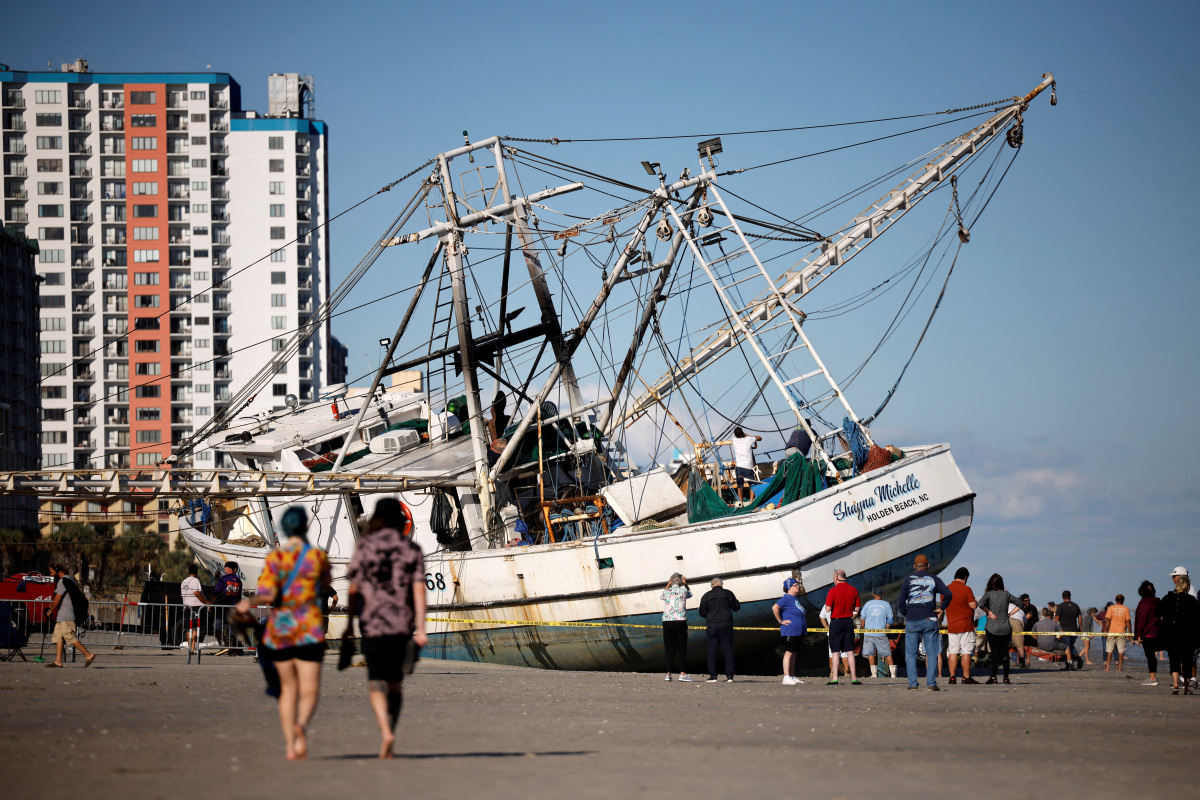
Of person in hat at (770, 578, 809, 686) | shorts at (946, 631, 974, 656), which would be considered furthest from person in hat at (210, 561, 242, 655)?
shorts at (946, 631, 974, 656)

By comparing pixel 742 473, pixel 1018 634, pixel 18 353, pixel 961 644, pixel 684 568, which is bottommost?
pixel 1018 634

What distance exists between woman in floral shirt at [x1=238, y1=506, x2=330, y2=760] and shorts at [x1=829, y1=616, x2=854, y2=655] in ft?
38.9

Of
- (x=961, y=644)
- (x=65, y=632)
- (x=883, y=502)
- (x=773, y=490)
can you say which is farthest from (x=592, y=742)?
(x=773, y=490)

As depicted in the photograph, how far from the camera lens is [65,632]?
1889 cm

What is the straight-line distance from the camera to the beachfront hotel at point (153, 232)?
4318 inches

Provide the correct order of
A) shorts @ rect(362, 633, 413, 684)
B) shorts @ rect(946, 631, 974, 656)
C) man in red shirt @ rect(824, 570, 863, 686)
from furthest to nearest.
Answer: man in red shirt @ rect(824, 570, 863, 686) → shorts @ rect(946, 631, 974, 656) → shorts @ rect(362, 633, 413, 684)

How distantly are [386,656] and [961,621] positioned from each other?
12.0m

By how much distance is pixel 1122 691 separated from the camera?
17.6 metres

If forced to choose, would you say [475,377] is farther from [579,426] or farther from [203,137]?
[203,137]

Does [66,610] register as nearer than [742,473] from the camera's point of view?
Yes

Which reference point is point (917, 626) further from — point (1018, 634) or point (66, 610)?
point (66, 610)

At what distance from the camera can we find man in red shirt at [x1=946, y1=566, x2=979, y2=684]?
59.2 ft

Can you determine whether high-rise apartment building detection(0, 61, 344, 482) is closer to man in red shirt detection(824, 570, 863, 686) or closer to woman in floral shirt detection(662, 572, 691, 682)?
woman in floral shirt detection(662, 572, 691, 682)

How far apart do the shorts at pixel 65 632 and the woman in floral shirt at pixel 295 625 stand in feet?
39.2
